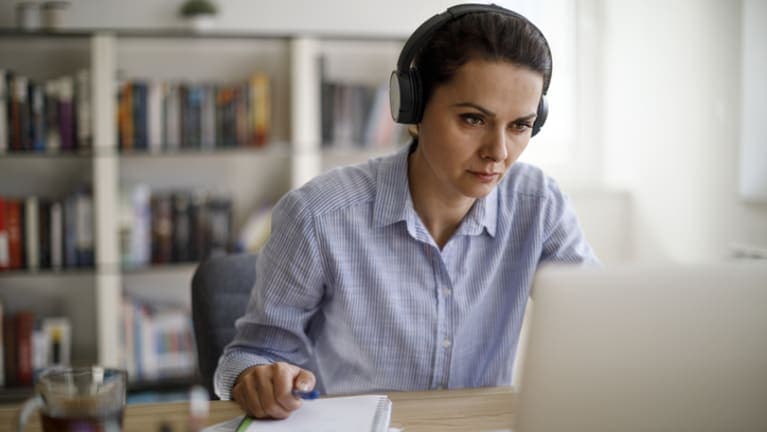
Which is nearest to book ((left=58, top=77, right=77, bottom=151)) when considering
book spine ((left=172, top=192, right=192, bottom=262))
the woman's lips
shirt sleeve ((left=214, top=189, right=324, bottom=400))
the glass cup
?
book spine ((left=172, top=192, right=192, bottom=262))

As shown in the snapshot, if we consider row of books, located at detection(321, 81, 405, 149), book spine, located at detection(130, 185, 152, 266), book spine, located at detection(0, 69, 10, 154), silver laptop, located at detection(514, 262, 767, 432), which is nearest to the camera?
silver laptop, located at detection(514, 262, 767, 432)

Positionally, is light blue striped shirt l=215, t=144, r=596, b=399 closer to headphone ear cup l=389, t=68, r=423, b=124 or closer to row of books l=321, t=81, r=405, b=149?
headphone ear cup l=389, t=68, r=423, b=124

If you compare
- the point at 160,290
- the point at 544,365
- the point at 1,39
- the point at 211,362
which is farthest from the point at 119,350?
the point at 544,365

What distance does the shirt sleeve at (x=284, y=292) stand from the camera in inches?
46.7

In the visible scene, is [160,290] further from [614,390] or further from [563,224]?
[614,390]

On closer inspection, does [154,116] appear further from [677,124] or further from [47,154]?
[677,124]

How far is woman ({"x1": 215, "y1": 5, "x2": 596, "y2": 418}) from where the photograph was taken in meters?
1.16

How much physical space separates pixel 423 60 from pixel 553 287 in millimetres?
687

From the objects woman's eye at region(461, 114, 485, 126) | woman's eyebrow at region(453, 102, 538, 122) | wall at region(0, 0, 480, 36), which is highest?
wall at region(0, 0, 480, 36)

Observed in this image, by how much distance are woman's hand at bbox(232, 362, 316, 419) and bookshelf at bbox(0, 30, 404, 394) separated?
7.02ft

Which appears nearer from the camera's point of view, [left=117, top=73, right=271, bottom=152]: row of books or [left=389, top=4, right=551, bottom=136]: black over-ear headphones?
[left=389, top=4, right=551, bottom=136]: black over-ear headphones

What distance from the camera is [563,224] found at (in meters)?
1.33

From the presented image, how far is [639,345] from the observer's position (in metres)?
0.63

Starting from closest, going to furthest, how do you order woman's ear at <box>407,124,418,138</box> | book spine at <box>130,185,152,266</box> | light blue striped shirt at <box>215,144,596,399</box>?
light blue striped shirt at <box>215,144,596,399</box>
woman's ear at <box>407,124,418,138</box>
book spine at <box>130,185,152,266</box>
